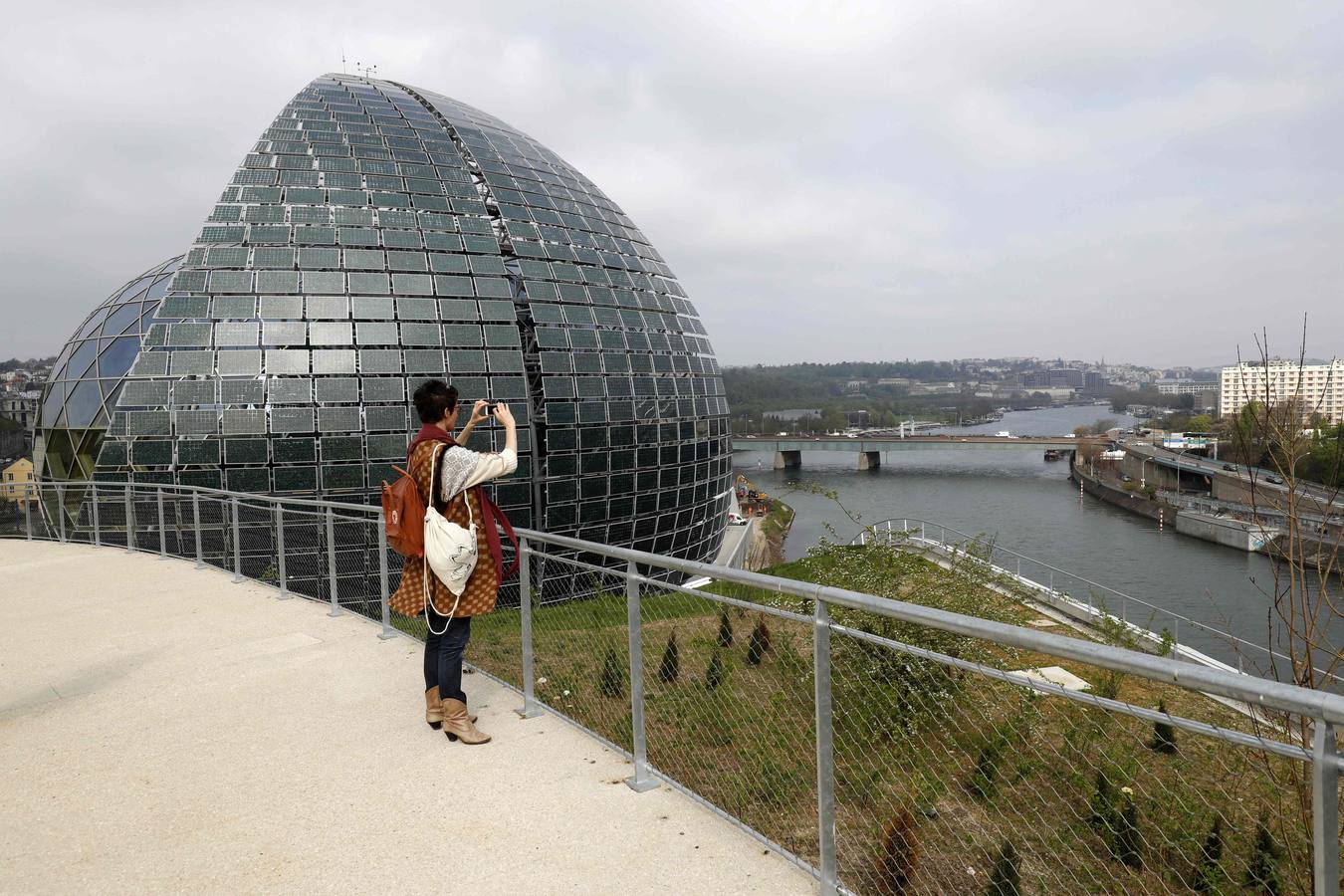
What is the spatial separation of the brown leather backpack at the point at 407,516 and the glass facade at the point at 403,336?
11.7 meters

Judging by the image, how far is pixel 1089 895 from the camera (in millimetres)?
5734

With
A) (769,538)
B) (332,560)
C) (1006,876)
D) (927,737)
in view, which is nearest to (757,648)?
(927,737)

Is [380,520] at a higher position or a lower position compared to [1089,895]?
higher

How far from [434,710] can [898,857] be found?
3296 millimetres

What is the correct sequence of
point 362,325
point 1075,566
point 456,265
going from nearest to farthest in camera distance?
point 362,325, point 456,265, point 1075,566

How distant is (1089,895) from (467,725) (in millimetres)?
4445

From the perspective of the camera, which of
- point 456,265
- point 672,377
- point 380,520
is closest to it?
point 380,520

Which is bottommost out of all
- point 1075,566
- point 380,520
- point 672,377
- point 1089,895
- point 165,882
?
point 1075,566

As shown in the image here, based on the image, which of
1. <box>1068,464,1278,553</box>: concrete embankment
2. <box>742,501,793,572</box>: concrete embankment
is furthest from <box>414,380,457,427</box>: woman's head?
<box>1068,464,1278,553</box>: concrete embankment

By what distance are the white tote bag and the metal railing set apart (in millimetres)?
626

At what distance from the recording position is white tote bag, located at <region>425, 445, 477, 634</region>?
5.52 metres

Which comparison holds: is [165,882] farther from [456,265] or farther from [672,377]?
[672,377]

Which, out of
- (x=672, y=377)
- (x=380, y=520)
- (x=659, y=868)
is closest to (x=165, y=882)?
(x=659, y=868)

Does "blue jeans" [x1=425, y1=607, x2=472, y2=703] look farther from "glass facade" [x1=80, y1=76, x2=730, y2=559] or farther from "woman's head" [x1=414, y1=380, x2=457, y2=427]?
"glass facade" [x1=80, y1=76, x2=730, y2=559]
